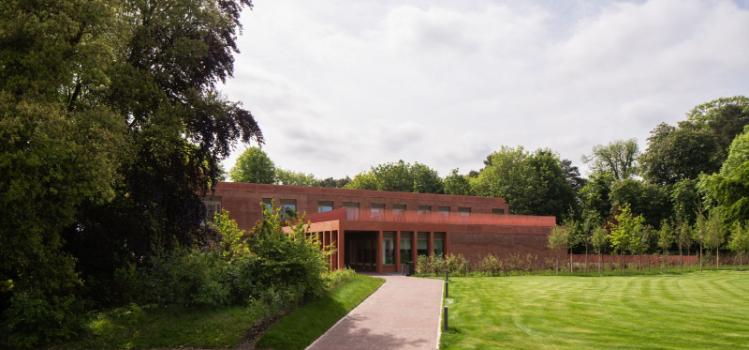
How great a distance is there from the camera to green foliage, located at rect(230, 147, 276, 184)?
86.8 metres

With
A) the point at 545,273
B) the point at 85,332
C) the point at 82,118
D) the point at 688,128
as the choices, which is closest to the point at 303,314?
the point at 85,332

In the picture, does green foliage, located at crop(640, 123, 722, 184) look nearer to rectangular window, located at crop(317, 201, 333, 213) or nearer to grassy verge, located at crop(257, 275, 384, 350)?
rectangular window, located at crop(317, 201, 333, 213)

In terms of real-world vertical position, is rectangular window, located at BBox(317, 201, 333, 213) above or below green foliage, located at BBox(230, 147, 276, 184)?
below

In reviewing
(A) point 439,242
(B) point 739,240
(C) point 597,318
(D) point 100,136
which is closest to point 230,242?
(D) point 100,136

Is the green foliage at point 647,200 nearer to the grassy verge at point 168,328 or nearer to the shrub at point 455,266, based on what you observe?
the shrub at point 455,266

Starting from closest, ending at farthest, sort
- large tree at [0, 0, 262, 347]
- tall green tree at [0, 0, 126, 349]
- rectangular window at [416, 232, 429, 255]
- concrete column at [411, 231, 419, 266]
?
tall green tree at [0, 0, 126, 349], large tree at [0, 0, 262, 347], concrete column at [411, 231, 419, 266], rectangular window at [416, 232, 429, 255]

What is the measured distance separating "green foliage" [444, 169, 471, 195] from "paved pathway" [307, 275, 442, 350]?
5982 centimetres

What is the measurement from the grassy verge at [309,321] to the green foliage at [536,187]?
54211 millimetres

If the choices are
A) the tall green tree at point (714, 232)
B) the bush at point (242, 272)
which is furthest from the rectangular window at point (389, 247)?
the tall green tree at point (714, 232)

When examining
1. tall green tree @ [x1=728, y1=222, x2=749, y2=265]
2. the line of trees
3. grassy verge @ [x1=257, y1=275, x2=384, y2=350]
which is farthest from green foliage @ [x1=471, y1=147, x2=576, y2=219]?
grassy verge @ [x1=257, y1=275, x2=384, y2=350]

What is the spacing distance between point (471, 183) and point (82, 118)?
7788cm

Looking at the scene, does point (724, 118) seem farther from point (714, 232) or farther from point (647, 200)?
point (714, 232)

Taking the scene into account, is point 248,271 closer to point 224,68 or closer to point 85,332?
point 85,332

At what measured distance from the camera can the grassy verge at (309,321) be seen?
45.9 ft
